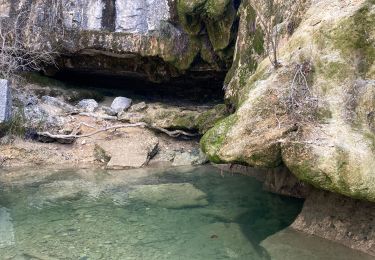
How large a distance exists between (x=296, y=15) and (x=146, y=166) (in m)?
3.78

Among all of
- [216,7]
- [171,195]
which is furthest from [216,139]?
[216,7]

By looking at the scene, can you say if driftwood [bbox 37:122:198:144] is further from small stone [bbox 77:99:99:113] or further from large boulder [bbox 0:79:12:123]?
small stone [bbox 77:99:99:113]

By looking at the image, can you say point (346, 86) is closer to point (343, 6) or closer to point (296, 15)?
point (343, 6)

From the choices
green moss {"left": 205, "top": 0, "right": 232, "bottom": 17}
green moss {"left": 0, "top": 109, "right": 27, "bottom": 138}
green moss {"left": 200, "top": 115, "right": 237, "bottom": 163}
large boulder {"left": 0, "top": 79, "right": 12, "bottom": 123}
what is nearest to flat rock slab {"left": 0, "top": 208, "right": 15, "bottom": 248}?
green moss {"left": 200, "top": 115, "right": 237, "bottom": 163}

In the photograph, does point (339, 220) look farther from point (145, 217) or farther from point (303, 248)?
point (145, 217)

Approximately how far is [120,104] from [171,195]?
4.46 metres

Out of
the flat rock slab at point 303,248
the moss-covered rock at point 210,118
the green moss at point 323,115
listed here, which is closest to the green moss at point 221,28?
the moss-covered rock at point 210,118

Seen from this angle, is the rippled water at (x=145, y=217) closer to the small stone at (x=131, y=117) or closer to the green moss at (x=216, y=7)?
the small stone at (x=131, y=117)

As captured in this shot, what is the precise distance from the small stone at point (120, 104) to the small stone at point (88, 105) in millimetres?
412

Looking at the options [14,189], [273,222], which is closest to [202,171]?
[273,222]

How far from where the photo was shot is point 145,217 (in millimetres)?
5523

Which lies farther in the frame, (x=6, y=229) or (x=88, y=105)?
(x=88, y=105)

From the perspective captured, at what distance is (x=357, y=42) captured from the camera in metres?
4.31

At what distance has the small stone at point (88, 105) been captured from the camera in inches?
392
